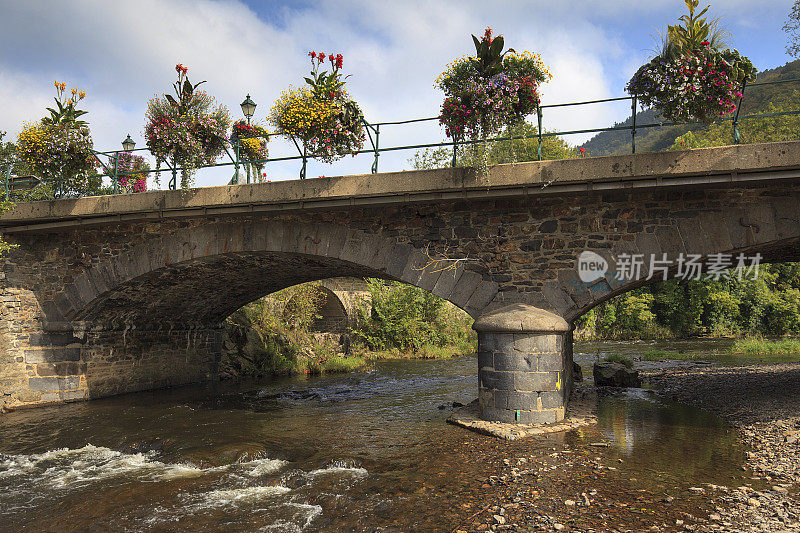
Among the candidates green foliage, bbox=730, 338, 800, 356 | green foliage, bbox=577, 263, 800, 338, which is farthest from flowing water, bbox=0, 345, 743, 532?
green foliage, bbox=577, 263, 800, 338

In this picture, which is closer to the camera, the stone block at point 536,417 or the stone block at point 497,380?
the stone block at point 536,417

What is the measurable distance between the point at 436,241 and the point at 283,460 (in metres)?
3.80

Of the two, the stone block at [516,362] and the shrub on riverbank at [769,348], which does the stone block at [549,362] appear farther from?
the shrub on riverbank at [769,348]

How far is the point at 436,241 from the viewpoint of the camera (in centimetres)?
825

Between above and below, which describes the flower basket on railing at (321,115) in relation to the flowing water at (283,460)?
above

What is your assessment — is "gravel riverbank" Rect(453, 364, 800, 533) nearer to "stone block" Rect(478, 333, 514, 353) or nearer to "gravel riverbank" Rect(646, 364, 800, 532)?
"gravel riverbank" Rect(646, 364, 800, 532)

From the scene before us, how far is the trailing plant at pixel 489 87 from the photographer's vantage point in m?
7.71

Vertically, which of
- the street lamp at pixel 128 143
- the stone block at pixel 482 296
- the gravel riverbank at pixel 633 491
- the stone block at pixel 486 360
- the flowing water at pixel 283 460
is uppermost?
the street lamp at pixel 128 143

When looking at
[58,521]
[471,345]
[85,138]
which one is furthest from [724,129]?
[58,521]

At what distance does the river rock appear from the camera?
11.9 meters

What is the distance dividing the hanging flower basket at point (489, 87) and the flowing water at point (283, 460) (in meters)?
4.50

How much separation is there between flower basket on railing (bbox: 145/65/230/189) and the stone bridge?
2.41 ft

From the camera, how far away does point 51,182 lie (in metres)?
10.9

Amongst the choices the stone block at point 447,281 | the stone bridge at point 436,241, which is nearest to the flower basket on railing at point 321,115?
the stone bridge at point 436,241
